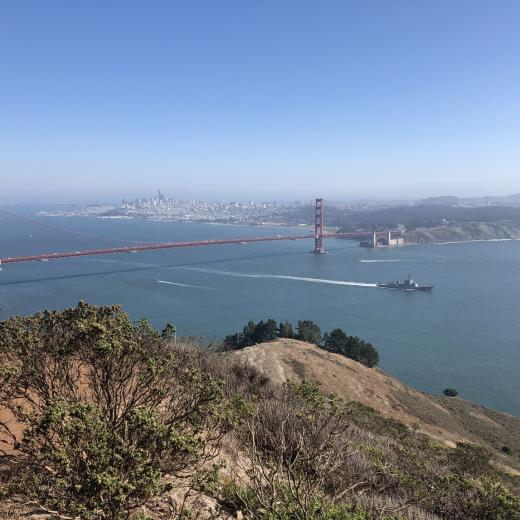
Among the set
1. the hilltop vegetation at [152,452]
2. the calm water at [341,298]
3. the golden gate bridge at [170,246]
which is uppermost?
the hilltop vegetation at [152,452]

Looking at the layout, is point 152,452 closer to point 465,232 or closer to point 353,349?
point 353,349

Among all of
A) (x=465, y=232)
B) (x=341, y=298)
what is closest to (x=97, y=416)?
(x=341, y=298)

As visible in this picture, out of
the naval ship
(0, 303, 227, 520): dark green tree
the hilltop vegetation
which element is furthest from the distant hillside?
(0, 303, 227, 520): dark green tree

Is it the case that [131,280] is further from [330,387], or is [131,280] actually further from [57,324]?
[57,324]

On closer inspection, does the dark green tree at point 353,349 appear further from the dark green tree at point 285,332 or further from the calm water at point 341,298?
the calm water at point 341,298

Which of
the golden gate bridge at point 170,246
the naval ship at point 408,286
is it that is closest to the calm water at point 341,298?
the naval ship at point 408,286

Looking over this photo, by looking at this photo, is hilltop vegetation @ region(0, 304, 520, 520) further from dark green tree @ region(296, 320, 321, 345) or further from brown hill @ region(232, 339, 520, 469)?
dark green tree @ region(296, 320, 321, 345)

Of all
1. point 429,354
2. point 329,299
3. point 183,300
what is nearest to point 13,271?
point 183,300
